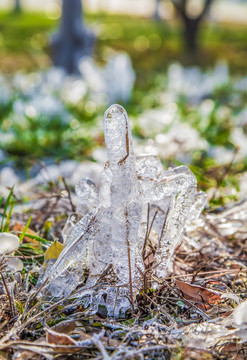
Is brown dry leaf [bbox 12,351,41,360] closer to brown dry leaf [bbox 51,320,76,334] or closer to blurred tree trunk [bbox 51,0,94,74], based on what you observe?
brown dry leaf [bbox 51,320,76,334]

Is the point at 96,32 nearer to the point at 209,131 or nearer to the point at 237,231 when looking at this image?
the point at 209,131

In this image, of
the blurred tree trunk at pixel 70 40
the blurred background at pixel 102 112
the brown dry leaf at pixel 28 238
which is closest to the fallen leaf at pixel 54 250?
the brown dry leaf at pixel 28 238

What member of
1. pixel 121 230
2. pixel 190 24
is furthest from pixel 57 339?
pixel 190 24

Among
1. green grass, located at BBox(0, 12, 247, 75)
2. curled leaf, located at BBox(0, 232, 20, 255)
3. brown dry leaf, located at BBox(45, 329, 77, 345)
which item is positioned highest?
curled leaf, located at BBox(0, 232, 20, 255)

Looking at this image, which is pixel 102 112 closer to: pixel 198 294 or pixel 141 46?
pixel 198 294

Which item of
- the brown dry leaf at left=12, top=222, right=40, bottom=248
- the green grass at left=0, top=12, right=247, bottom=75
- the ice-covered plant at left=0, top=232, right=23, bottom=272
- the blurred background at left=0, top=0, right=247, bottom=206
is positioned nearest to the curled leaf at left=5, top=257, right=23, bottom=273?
the ice-covered plant at left=0, top=232, right=23, bottom=272
